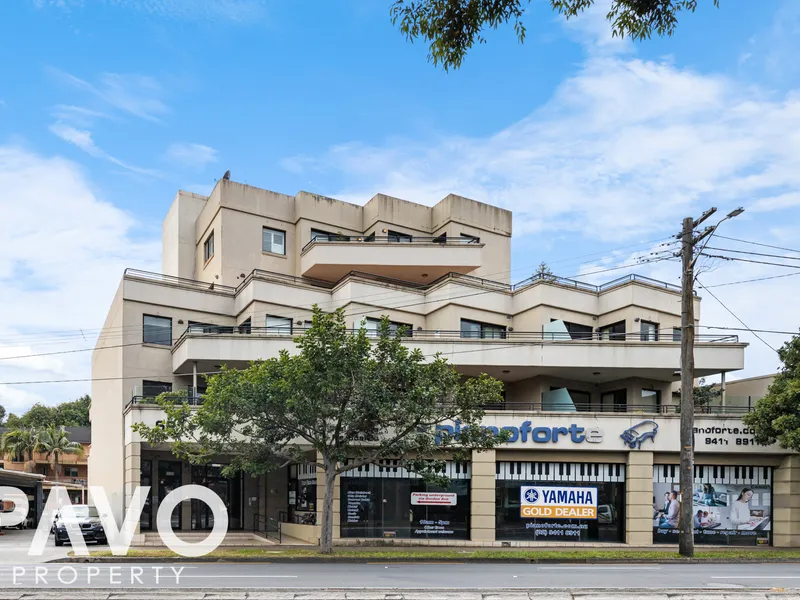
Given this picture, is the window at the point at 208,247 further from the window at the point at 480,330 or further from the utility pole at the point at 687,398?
the utility pole at the point at 687,398

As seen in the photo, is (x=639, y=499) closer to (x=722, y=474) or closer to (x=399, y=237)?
(x=722, y=474)

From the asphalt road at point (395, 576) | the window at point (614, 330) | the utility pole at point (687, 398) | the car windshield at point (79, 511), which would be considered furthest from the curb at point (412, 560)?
the window at point (614, 330)

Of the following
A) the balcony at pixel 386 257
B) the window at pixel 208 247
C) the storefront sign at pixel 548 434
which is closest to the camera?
the storefront sign at pixel 548 434

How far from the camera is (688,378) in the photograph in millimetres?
26344

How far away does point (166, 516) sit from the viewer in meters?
34.4

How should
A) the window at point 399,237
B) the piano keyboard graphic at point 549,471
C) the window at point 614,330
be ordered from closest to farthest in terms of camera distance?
the piano keyboard graphic at point 549,471, the window at point 614,330, the window at point 399,237

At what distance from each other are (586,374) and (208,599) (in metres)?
28.1

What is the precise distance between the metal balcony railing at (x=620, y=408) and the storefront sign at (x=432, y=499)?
4070mm

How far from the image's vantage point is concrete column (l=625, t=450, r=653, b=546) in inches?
1249

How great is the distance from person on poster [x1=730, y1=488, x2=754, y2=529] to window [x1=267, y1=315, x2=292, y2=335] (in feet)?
62.3

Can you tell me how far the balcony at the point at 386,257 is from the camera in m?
39.1

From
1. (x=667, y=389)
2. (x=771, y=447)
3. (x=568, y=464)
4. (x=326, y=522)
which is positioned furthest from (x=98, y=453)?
(x=771, y=447)

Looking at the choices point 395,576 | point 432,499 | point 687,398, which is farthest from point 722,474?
point 395,576

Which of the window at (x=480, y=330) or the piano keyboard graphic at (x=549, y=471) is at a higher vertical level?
the window at (x=480, y=330)
